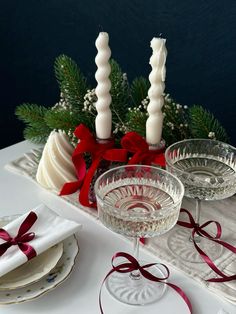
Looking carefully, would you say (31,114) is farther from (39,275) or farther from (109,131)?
(39,275)

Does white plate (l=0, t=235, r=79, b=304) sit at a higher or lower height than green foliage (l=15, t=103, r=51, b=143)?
lower

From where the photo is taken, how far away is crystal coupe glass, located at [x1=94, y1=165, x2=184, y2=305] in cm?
70

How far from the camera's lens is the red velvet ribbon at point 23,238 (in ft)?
2.48

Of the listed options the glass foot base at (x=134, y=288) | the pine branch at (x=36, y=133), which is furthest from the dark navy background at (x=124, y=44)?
the glass foot base at (x=134, y=288)

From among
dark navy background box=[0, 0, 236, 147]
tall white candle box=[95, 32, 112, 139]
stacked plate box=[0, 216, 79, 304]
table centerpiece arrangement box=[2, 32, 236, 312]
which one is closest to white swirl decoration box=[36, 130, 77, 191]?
table centerpiece arrangement box=[2, 32, 236, 312]

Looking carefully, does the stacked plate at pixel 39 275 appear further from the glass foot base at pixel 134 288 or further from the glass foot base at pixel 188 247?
the glass foot base at pixel 188 247

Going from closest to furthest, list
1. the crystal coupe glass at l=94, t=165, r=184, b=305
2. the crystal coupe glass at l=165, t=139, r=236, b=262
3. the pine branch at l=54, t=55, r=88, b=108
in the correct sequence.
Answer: the crystal coupe glass at l=94, t=165, r=184, b=305, the crystal coupe glass at l=165, t=139, r=236, b=262, the pine branch at l=54, t=55, r=88, b=108

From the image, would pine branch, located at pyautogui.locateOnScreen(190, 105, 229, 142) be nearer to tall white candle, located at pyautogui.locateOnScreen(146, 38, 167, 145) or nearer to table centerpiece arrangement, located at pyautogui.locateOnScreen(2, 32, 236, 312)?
table centerpiece arrangement, located at pyautogui.locateOnScreen(2, 32, 236, 312)

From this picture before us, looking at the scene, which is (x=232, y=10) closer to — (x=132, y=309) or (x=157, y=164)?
(x=157, y=164)

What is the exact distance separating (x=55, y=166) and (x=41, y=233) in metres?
0.24

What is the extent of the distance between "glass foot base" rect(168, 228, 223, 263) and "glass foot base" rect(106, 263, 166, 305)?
6cm

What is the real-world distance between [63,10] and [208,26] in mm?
643

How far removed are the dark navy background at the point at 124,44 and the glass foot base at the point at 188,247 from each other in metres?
0.90

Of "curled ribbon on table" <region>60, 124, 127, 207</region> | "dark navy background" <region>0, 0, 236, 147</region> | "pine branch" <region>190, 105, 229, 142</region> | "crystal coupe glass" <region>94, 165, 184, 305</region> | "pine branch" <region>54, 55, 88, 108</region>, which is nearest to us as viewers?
"crystal coupe glass" <region>94, 165, 184, 305</region>
